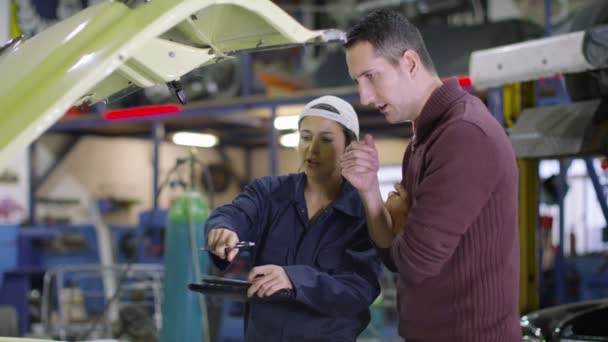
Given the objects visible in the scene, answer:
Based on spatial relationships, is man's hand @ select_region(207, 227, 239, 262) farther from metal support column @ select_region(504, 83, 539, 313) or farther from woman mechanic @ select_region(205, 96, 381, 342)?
metal support column @ select_region(504, 83, 539, 313)

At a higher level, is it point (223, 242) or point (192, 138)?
point (192, 138)

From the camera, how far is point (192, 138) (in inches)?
547

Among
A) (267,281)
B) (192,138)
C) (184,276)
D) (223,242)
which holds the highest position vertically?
(192,138)

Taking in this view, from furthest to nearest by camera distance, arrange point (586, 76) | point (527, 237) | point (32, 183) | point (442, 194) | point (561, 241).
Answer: point (32, 183) < point (561, 241) < point (527, 237) < point (586, 76) < point (442, 194)

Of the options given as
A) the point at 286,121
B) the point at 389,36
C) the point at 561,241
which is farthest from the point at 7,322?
the point at 286,121

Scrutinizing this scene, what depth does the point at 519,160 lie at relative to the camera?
3.87 metres

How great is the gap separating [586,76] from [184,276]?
312 centimetres

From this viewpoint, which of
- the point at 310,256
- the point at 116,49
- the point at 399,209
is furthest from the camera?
the point at 310,256

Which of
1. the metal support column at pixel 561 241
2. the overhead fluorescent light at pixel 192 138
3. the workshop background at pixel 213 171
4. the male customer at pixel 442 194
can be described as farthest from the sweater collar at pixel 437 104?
the overhead fluorescent light at pixel 192 138

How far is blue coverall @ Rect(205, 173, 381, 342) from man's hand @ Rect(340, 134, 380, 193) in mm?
426

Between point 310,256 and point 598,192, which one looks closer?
point 310,256

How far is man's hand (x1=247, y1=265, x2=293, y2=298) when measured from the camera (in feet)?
7.22

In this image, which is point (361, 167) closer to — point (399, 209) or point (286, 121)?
point (399, 209)

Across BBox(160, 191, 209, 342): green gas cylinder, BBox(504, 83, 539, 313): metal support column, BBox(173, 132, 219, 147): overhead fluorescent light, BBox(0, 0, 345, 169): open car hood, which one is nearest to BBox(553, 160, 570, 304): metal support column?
BBox(504, 83, 539, 313): metal support column
